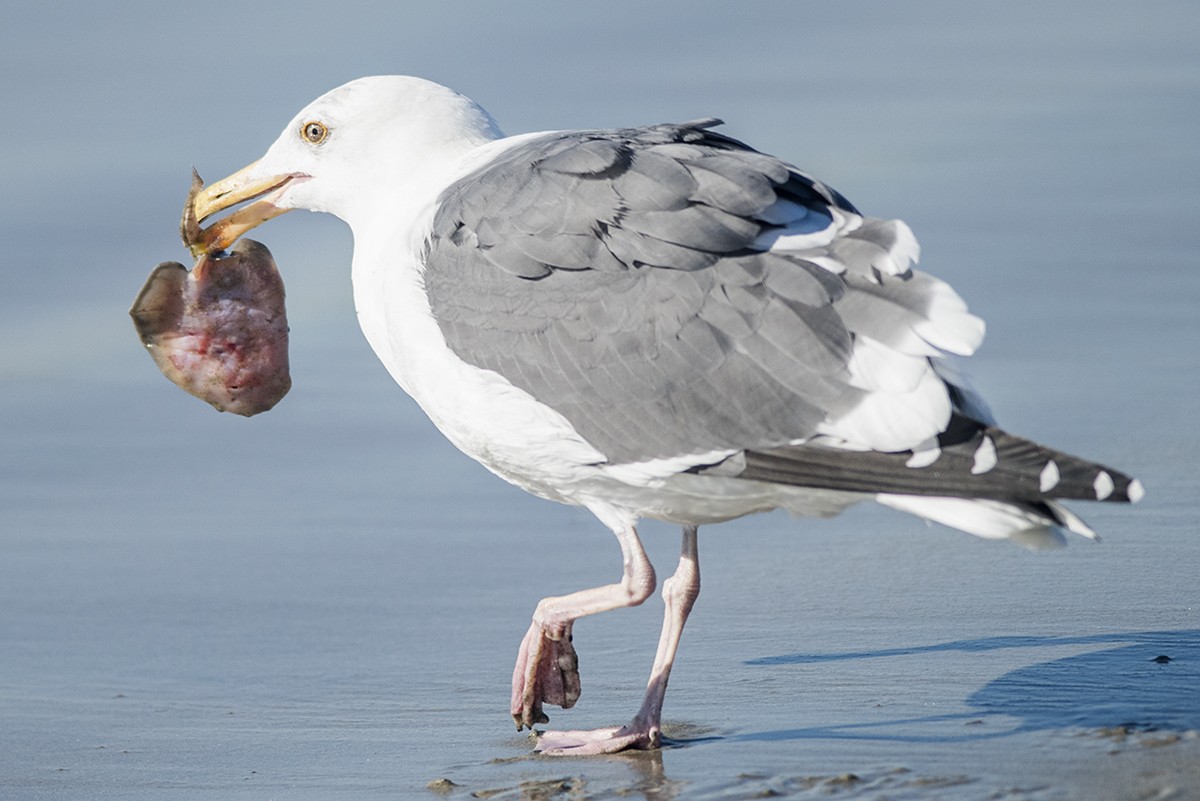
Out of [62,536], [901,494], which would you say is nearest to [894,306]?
[901,494]

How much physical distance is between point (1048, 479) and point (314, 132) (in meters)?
2.81

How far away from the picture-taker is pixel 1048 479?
4652mm

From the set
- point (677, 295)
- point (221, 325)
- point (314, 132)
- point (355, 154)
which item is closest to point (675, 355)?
point (677, 295)

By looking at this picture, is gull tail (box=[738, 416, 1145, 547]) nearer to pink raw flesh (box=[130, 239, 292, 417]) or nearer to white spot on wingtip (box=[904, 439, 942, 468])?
white spot on wingtip (box=[904, 439, 942, 468])

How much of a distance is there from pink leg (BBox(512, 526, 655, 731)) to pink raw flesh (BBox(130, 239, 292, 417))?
137 cm

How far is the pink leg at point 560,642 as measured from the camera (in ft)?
18.4

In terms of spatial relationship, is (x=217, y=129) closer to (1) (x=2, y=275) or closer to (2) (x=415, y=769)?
(1) (x=2, y=275)

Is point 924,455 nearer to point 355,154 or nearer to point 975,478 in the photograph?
point 975,478

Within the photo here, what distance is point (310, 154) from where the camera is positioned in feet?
20.9

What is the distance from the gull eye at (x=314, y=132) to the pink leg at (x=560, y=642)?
1.68m

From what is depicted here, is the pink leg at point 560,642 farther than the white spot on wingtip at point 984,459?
Yes

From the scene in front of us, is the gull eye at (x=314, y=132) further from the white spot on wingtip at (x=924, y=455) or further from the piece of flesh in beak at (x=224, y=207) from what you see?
the white spot on wingtip at (x=924, y=455)

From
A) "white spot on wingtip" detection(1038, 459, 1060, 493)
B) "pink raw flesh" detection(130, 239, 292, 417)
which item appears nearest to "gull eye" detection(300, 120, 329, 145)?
"pink raw flesh" detection(130, 239, 292, 417)

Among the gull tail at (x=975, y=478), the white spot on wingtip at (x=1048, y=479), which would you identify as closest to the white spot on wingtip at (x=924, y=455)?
the gull tail at (x=975, y=478)
